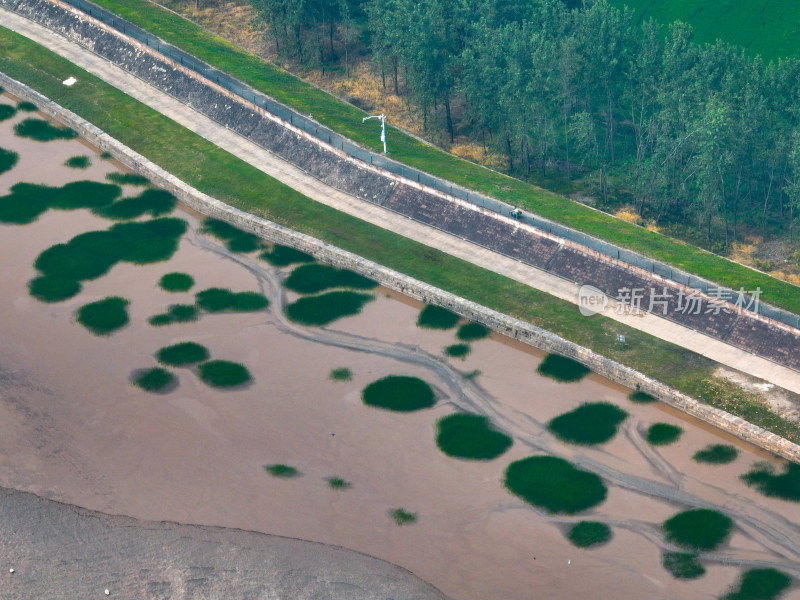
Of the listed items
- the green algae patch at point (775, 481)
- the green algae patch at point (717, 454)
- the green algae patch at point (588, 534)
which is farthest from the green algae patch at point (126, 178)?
the green algae patch at point (775, 481)

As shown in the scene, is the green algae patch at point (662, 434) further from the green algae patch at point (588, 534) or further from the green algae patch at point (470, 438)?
the green algae patch at point (470, 438)

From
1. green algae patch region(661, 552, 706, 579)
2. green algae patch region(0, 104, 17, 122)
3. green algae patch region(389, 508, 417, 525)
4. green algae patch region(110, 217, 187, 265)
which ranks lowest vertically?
green algae patch region(389, 508, 417, 525)

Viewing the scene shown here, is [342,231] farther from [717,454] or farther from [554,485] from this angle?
[717,454]

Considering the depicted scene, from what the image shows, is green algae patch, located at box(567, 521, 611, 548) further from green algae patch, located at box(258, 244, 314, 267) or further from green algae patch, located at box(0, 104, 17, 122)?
green algae patch, located at box(0, 104, 17, 122)

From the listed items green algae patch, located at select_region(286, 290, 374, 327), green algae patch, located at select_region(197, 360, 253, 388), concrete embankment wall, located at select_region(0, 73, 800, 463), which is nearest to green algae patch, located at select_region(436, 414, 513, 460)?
concrete embankment wall, located at select_region(0, 73, 800, 463)

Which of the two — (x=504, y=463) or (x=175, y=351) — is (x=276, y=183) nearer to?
(x=175, y=351)

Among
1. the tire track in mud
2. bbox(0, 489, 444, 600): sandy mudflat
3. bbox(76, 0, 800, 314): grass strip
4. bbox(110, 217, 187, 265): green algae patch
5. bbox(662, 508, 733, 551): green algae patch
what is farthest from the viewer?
bbox(110, 217, 187, 265): green algae patch
